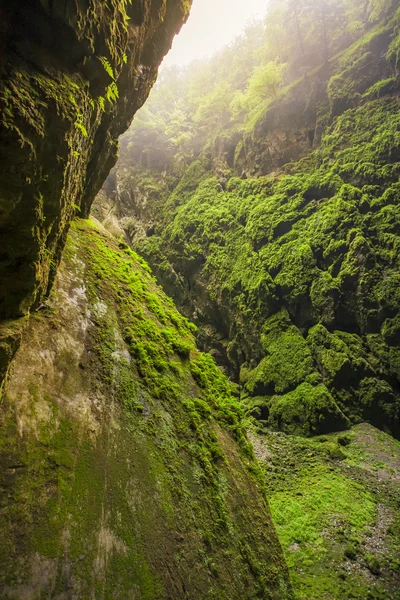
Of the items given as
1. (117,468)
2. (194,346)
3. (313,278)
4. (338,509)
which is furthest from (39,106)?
(313,278)

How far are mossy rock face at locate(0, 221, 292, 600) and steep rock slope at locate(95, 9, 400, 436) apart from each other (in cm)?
967

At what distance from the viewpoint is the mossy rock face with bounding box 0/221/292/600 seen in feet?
12.1

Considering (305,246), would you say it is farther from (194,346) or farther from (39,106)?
(39,106)

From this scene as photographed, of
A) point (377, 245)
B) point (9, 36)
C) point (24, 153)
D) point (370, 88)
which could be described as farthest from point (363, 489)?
point (370, 88)

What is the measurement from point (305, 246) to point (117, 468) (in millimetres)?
17569

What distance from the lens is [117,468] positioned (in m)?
4.87

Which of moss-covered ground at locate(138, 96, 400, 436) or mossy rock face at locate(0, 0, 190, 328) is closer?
mossy rock face at locate(0, 0, 190, 328)

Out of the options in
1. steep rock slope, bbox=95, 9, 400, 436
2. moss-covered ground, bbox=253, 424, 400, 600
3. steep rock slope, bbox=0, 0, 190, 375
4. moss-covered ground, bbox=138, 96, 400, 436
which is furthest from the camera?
steep rock slope, bbox=95, 9, 400, 436

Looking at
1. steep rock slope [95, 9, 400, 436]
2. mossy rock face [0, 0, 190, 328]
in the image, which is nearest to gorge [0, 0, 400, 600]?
mossy rock face [0, 0, 190, 328]

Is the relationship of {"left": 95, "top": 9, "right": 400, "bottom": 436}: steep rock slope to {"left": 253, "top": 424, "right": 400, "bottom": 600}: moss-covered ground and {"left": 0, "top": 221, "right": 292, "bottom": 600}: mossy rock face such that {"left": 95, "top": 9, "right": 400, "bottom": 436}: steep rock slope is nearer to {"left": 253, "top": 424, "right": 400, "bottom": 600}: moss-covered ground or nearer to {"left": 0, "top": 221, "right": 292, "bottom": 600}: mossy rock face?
{"left": 253, "top": 424, "right": 400, "bottom": 600}: moss-covered ground

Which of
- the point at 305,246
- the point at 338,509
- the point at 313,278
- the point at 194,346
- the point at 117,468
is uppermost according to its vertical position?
the point at 305,246

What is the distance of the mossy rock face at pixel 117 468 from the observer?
3.70 metres

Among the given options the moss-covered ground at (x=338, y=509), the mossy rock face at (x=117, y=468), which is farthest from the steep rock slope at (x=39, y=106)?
the moss-covered ground at (x=338, y=509)

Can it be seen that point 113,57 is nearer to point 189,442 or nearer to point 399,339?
point 189,442
